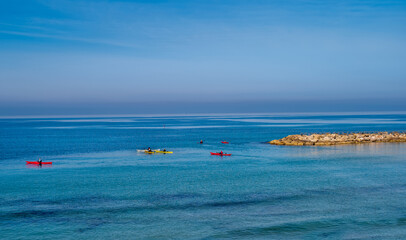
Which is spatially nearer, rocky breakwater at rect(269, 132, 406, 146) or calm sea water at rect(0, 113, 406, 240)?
calm sea water at rect(0, 113, 406, 240)

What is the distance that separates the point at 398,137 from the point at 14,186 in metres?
88.9

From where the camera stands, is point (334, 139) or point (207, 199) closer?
point (207, 199)

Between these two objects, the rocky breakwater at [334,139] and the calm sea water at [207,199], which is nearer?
the calm sea water at [207,199]

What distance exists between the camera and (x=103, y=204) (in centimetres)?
3469

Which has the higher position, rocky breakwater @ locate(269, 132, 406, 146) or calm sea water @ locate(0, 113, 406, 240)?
rocky breakwater @ locate(269, 132, 406, 146)

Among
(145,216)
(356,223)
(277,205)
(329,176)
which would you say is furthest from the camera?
(329,176)

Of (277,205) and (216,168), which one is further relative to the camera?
(216,168)

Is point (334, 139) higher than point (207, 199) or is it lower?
higher

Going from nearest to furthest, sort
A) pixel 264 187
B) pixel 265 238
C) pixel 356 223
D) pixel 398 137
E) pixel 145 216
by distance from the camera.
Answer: pixel 265 238, pixel 356 223, pixel 145 216, pixel 264 187, pixel 398 137

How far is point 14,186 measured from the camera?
4350cm

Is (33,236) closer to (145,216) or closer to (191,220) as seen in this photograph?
(145,216)

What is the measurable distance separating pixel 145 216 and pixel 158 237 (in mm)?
4949

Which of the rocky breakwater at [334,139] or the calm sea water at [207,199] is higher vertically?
the rocky breakwater at [334,139]

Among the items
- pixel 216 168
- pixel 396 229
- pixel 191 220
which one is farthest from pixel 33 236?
pixel 216 168
